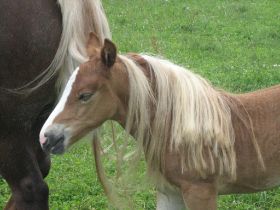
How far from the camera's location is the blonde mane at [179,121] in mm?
3133

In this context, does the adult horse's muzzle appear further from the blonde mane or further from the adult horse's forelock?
the adult horse's forelock

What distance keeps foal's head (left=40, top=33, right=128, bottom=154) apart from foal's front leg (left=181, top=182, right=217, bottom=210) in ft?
1.88

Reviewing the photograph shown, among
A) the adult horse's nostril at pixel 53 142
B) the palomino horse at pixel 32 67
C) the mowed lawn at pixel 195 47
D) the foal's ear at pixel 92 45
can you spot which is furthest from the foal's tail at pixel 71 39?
the mowed lawn at pixel 195 47

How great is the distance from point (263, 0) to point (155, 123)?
10075 millimetres

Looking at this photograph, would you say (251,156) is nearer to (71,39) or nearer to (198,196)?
(198,196)

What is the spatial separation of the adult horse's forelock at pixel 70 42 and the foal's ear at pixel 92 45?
0.19 m

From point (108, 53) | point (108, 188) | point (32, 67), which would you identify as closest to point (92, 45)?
point (108, 53)

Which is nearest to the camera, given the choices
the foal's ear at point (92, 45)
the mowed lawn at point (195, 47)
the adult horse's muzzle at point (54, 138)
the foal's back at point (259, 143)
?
the adult horse's muzzle at point (54, 138)

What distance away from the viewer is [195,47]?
8.89m

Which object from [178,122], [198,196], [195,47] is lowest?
[195,47]

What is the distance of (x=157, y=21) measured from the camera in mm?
10555

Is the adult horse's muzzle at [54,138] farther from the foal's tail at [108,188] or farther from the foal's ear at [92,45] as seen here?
the foal's tail at [108,188]

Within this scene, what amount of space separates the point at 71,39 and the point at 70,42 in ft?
0.06

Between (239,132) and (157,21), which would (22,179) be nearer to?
(239,132)
